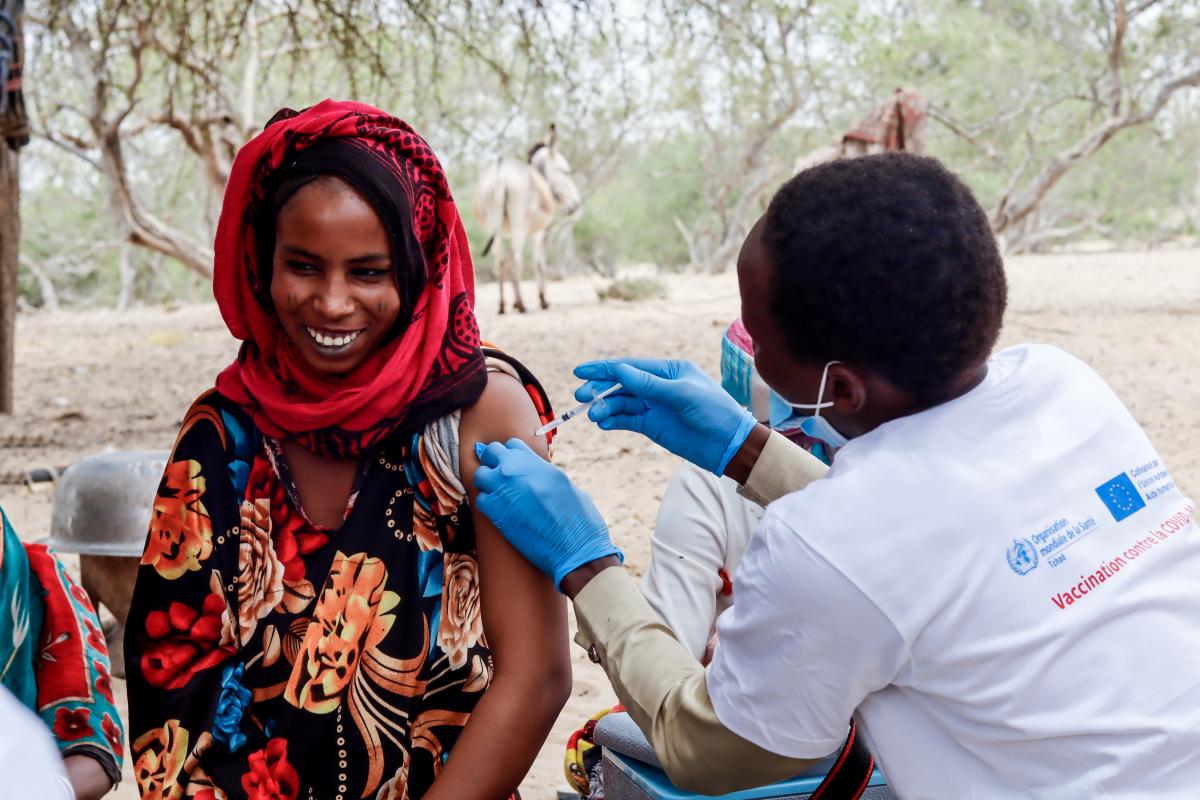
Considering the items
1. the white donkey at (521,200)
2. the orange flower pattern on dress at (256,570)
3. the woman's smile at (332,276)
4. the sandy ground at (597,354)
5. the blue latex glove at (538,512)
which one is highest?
the white donkey at (521,200)

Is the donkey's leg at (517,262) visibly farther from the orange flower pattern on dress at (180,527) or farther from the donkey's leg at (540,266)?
the orange flower pattern on dress at (180,527)

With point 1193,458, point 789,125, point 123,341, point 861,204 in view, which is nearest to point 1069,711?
point 861,204

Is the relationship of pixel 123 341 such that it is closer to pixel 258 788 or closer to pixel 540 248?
pixel 540 248

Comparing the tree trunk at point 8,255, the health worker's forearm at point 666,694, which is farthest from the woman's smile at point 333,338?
the tree trunk at point 8,255

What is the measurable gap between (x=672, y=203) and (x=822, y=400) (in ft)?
90.4

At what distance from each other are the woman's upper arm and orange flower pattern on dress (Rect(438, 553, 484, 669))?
0.11 feet

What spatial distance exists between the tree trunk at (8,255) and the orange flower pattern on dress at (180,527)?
5.14 meters

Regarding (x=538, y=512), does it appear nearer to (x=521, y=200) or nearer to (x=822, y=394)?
(x=822, y=394)

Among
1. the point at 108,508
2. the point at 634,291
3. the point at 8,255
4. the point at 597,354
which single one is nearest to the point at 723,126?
the point at 634,291

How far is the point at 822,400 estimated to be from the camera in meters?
1.42

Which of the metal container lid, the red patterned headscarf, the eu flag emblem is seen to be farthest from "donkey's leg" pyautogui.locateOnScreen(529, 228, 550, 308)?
the eu flag emblem

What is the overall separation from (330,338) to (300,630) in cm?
43

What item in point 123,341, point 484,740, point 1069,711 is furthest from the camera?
point 123,341

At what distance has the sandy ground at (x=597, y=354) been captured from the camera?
17.2ft
